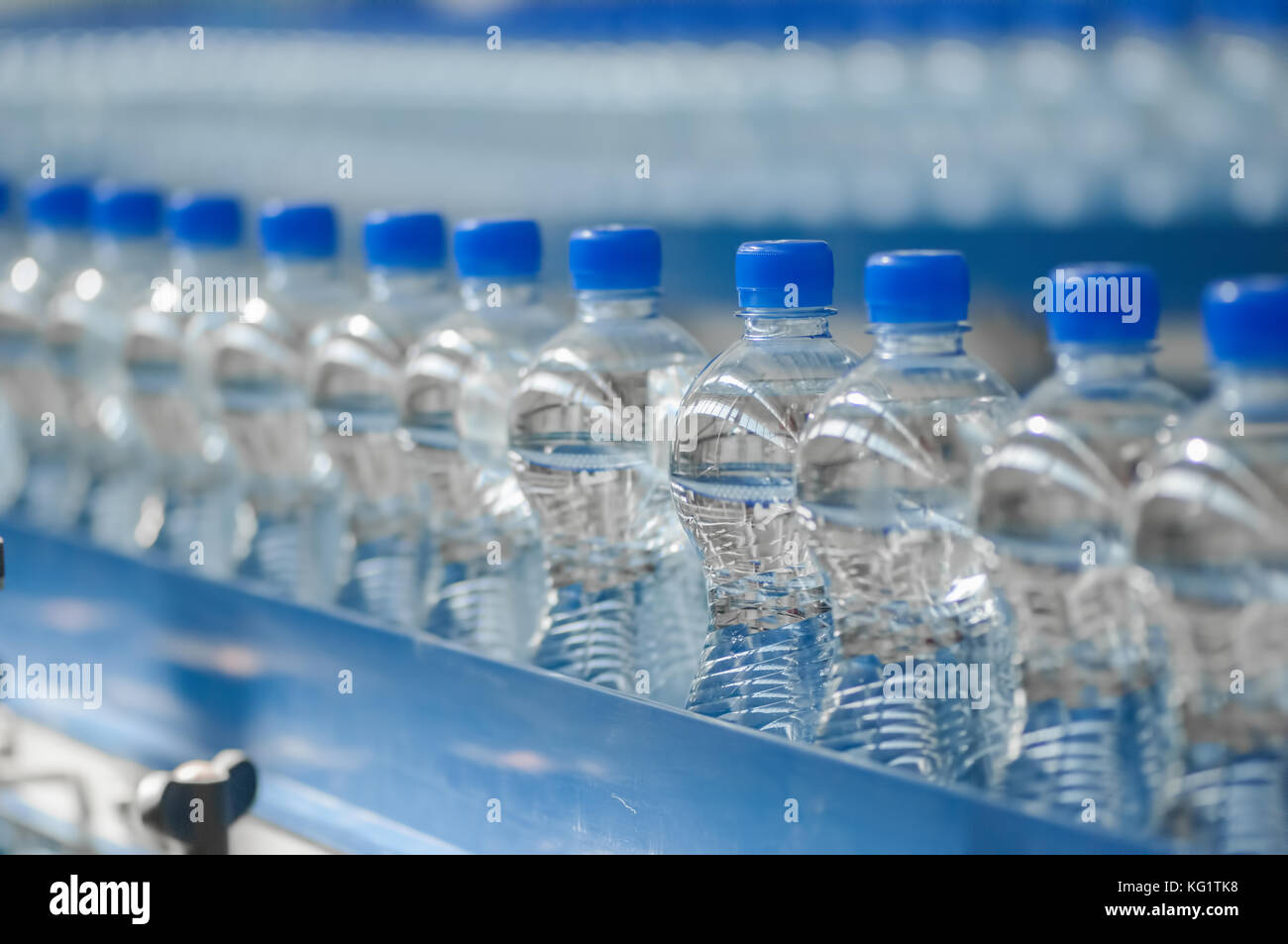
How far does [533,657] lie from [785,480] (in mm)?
237

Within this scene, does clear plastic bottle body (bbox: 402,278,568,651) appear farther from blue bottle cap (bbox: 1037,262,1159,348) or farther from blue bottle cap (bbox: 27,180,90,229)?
blue bottle cap (bbox: 27,180,90,229)

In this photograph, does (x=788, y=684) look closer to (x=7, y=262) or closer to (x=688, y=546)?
(x=688, y=546)

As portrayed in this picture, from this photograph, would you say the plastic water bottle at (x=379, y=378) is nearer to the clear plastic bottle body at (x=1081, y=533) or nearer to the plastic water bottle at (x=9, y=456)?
the plastic water bottle at (x=9, y=456)

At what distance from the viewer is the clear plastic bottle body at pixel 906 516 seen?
1.02 meters

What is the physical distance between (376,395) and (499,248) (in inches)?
10.3

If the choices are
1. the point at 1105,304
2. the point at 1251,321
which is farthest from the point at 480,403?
the point at 1251,321

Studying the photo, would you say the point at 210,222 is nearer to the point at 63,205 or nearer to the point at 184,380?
the point at 184,380

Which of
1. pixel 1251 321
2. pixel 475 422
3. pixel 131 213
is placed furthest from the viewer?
pixel 131 213

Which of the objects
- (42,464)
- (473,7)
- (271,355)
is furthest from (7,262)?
(473,7)

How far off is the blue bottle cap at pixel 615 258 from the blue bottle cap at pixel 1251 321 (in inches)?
19.1

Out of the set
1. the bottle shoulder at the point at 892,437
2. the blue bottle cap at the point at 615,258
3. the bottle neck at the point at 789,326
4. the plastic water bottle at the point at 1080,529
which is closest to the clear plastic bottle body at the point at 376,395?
the blue bottle cap at the point at 615,258

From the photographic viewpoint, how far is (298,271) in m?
1.63

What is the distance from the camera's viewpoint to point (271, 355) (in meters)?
1.68

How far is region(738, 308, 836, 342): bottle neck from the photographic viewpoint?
3.61 feet
